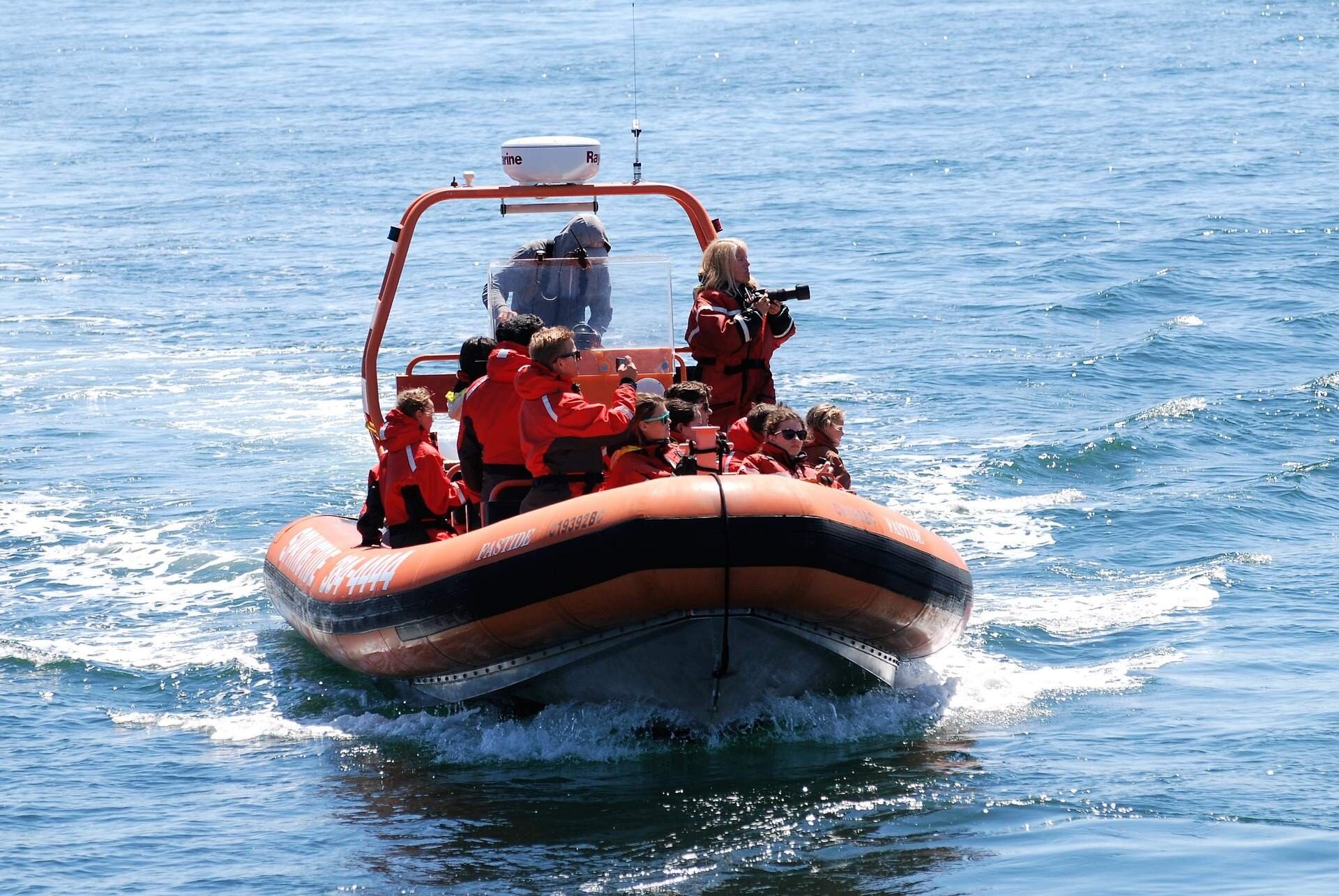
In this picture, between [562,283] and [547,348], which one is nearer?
[547,348]

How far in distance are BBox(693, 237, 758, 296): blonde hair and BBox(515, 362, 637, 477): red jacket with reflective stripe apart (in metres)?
1.25

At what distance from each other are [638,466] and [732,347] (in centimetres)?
145

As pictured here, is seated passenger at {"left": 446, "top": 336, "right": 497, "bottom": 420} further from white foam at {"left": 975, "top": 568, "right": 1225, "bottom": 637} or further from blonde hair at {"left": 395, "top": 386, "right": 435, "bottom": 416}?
white foam at {"left": 975, "top": 568, "right": 1225, "bottom": 637}

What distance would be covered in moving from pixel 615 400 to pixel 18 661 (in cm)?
272

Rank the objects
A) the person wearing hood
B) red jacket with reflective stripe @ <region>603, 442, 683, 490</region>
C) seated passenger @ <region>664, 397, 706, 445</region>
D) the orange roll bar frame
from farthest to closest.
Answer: the orange roll bar frame → the person wearing hood → seated passenger @ <region>664, 397, 706, 445</region> → red jacket with reflective stripe @ <region>603, 442, 683, 490</region>

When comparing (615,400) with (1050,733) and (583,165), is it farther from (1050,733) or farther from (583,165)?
(1050,733)

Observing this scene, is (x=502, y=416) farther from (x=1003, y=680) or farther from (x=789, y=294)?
(x=1003, y=680)

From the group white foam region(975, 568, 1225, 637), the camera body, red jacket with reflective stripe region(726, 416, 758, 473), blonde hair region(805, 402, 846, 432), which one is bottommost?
white foam region(975, 568, 1225, 637)

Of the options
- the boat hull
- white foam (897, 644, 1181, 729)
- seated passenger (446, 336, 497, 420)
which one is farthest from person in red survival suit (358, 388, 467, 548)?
white foam (897, 644, 1181, 729)

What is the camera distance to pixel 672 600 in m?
5.64

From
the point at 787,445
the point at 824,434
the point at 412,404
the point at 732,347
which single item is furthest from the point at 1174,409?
the point at 412,404

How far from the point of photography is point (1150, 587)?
822 cm

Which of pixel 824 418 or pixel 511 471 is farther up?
pixel 824 418

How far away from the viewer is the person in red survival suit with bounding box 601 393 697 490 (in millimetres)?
5988
